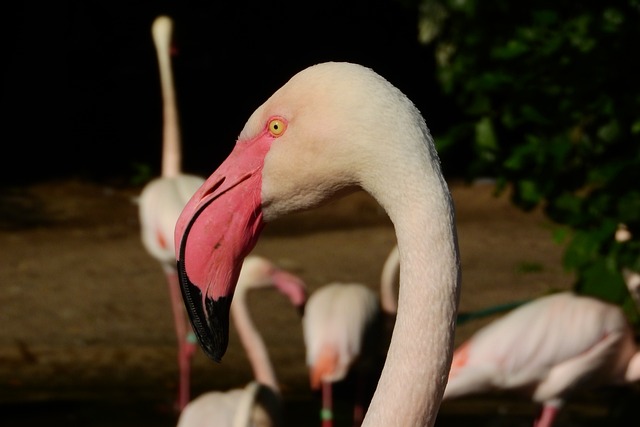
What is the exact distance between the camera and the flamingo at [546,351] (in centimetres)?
434

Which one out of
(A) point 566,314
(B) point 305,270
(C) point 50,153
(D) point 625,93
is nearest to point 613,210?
(D) point 625,93

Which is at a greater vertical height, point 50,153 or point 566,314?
point 566,314

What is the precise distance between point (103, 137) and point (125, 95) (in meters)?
1.00

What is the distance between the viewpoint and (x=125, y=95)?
12.6 metres

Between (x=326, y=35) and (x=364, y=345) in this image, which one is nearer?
(x=364, y=345)

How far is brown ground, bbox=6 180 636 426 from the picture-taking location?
225 inches

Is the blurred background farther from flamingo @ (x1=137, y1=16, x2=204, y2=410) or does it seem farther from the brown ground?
flamingo @ (x1=137, y1=16, x2=204, y2=410)

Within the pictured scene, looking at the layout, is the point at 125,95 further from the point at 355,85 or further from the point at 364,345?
the point at 355,85

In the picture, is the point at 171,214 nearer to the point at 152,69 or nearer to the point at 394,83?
the point at 394,83

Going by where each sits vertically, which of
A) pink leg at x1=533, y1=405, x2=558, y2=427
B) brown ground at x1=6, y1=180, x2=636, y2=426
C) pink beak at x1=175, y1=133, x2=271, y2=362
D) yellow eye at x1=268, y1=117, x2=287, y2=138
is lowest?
brown ground at x1=6, y1=180, x2=636, y2=426

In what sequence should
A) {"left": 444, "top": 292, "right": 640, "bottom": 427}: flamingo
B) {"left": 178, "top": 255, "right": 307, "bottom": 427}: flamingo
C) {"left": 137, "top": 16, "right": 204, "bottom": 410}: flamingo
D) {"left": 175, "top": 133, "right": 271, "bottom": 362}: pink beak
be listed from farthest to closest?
{"left": 137, "top": 16, "right": 204, "bottom": 410}: flamingo < {"left": 444, "top": 292, "right": 640, "bottom": 427}: flamingo < {"left": 178, "top": 255, "right": 307, "bottom": 427}: flamingo < {"left": 175, "top": 133, "right": 271, "bottom": 362}: pink beak

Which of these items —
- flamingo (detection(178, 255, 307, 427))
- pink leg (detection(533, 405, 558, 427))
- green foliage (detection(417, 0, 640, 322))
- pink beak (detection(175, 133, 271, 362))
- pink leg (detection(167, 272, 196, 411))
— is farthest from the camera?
pink leg (detection(167, 272, 196, 411))

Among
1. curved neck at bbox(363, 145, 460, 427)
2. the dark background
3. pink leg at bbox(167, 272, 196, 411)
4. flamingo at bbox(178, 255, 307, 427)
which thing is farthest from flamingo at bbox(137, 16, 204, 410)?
the dark background

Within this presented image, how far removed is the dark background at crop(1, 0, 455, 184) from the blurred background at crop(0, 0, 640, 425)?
0.02m
